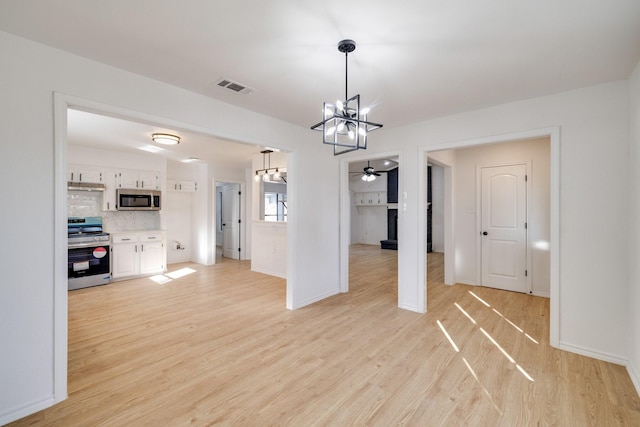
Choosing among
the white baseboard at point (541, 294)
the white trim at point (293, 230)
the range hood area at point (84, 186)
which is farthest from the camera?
the range hood area at point (84, 186)

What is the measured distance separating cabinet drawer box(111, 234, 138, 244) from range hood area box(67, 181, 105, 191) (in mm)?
969

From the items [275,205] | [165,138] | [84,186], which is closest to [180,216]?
[84,186]

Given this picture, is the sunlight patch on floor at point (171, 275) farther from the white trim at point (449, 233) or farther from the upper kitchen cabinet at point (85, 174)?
the white trim at point (449, 233)

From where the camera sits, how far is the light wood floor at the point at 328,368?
1942 mm

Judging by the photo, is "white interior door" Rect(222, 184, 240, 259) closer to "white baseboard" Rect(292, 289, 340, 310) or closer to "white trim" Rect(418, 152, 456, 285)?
"white baseboard" Rect(292, 289, 340, 310)

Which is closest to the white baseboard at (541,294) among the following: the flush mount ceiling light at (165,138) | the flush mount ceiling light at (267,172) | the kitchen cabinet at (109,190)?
the flush mount ceiling light at (267,172)

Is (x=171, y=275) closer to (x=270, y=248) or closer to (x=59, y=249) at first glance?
(x=270, y=248)

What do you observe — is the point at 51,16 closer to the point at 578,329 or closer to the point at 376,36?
the point at 376,36

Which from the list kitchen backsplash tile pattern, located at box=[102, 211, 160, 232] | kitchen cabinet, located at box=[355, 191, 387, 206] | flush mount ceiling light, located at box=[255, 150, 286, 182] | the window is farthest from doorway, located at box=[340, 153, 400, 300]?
kitchen backsplash tile pattern, located at box=[102, 211, 160, 232]

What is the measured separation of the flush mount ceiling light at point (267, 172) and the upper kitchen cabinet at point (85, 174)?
301 cm

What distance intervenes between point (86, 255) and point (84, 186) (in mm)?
1311

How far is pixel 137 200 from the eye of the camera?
19.3ft

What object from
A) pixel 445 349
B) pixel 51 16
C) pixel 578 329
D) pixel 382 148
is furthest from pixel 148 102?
pixel 578 329

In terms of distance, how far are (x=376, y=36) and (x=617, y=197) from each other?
263 centimetres
